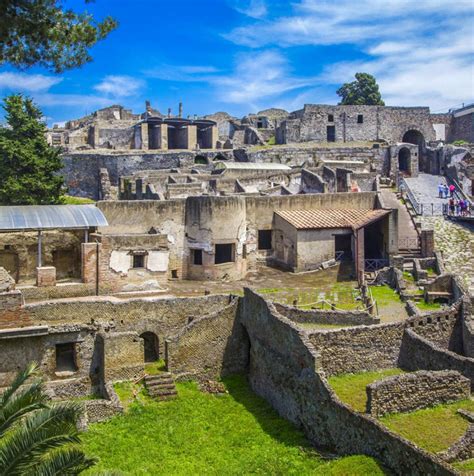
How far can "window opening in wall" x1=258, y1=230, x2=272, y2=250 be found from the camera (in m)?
31.5

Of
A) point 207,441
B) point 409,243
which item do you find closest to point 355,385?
point 207,441

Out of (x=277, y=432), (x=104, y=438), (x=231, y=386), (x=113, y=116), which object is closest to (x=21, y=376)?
(x=104, y=438)

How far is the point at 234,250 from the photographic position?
29.4 m

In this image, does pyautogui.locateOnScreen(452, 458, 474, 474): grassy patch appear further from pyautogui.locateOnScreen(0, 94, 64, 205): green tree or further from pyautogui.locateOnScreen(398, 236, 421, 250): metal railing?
pyautogui.locateOnScreen(0, 94, 64, 205): green tree

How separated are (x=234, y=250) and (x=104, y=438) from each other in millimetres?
13036

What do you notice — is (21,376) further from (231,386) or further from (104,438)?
(231,386)

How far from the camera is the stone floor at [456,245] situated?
2705cm

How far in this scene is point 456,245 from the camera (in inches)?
1175

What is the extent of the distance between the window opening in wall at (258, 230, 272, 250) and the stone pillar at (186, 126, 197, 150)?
20.7m

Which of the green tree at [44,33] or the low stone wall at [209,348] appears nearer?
the green tree at [44,33]

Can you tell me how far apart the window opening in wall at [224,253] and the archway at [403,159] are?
2329 centimetres

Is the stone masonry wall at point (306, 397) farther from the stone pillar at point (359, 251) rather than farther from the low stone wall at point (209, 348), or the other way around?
the stone pillar at point (359, 251)

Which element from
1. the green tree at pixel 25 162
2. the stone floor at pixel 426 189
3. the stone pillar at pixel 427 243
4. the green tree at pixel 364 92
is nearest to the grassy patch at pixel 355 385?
the stone pillar at pixel 427 243

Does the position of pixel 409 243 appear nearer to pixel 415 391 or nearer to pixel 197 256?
pixel 197 256
